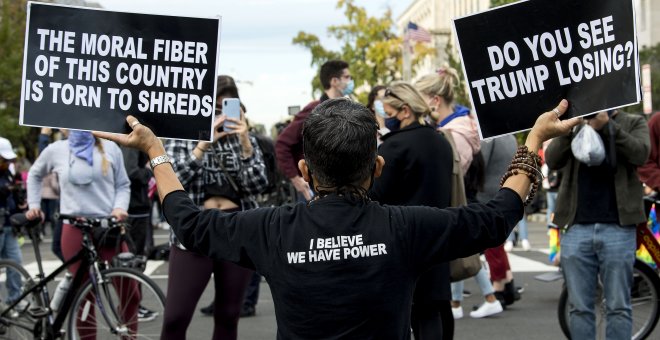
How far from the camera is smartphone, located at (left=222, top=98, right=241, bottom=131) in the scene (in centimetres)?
571

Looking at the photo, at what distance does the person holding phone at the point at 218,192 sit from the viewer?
219 inches

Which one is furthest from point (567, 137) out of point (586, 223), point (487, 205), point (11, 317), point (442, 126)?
point (11, 317)

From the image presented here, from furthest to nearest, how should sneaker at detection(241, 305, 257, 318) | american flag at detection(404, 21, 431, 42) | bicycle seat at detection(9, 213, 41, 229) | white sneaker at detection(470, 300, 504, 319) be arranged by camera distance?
american flag at detection(404, 21, 431, 42), sneaker at detection(241, 305, 257, 318), white sneaker at detection(470, 300, 504, 319), bicycle seat at detection(9, 213, 41, 229)

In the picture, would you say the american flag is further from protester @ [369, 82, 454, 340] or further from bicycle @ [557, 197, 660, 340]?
protester @ [369, 82, 454, 340]

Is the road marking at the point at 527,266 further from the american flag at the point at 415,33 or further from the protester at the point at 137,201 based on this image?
the american flag at the point at 415,33

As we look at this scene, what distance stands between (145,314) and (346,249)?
14.0 ft

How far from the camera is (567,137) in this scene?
5.84 m

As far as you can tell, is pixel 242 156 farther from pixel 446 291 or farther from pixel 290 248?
pixel 290 248

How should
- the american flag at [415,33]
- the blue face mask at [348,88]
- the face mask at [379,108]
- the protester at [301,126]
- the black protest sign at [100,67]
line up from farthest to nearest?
the american flag at [415,33]
the blue face mask at [348,88]
the protester at [301,126]
the face mask at [379,108]
the black protest sign at [100,67]

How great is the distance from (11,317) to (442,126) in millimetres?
3390

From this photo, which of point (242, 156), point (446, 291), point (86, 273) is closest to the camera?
point (446, 291)

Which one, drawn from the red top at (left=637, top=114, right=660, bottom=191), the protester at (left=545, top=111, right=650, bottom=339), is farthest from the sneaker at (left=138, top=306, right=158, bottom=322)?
the red top at (left=637, top=114, right=660, bottom=191)

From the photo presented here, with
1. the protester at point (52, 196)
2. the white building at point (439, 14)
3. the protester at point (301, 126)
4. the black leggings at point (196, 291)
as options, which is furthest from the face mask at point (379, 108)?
the white building at point (439, 14)

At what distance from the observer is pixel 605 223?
18.9 feet
